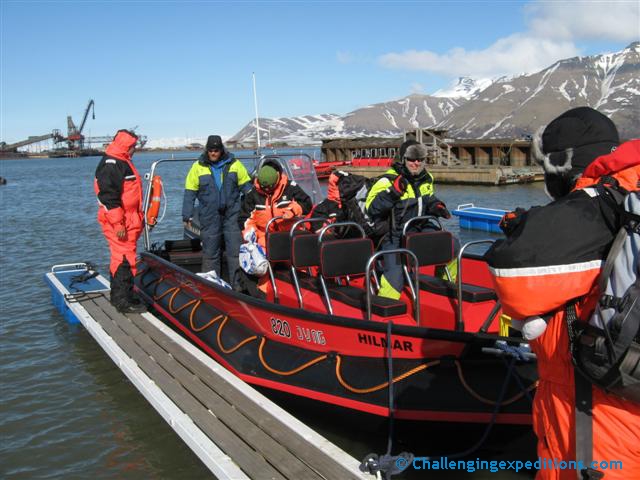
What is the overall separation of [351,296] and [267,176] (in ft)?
4.93

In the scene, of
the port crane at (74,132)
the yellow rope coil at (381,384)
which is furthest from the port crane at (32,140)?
the yellow rope coil at (381,384)

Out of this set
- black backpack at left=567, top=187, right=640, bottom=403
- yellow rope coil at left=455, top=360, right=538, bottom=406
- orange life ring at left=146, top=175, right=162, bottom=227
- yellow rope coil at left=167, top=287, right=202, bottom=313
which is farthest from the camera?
orange life ring at left=146, top=175, right=162, bottom=227

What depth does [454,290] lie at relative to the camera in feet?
15.4

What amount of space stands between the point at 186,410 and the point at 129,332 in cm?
231

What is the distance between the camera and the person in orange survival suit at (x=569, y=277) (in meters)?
1.66

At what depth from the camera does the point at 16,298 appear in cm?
943

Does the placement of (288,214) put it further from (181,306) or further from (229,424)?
(229,424)

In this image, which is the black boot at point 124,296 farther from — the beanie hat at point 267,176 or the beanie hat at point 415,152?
the beanie hat at point 415,152

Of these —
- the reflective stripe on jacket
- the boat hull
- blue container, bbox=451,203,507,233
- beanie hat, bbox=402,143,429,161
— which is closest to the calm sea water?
the boat hull

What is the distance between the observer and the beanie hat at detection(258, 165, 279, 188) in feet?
18.2

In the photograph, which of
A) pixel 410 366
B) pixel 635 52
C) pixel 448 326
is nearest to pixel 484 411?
pixel 410 366

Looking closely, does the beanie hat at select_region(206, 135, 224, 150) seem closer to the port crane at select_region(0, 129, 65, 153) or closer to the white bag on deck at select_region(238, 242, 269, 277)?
the white bag on deck at select_region(238, 242, 269, 277)

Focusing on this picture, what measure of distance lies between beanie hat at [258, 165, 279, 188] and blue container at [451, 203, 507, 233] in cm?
1059

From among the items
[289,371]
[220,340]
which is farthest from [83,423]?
[289,371]
